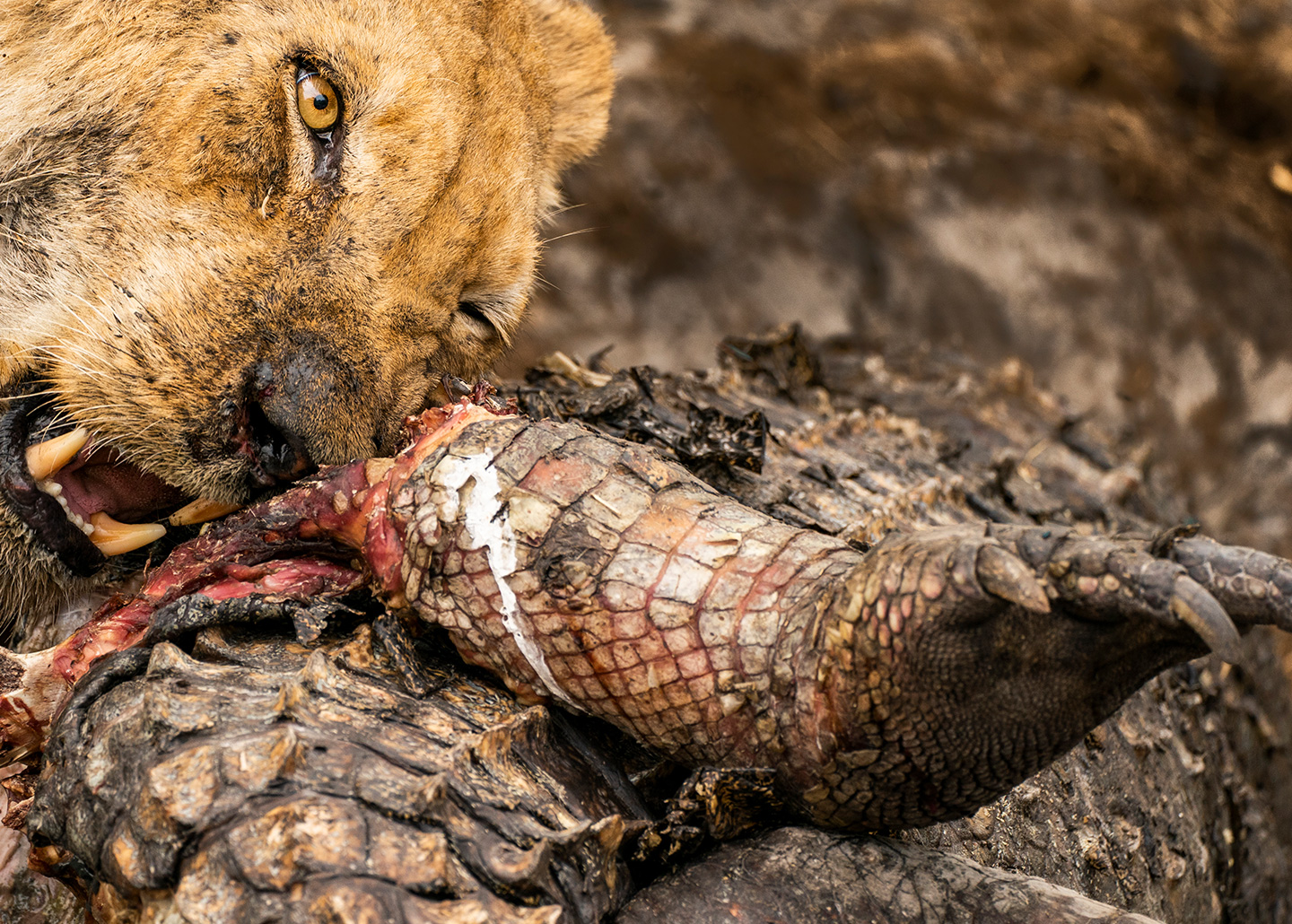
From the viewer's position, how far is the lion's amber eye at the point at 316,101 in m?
2.06

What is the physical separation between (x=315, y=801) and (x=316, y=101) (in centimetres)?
134

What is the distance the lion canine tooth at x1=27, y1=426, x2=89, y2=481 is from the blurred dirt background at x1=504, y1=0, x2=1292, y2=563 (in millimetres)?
3131

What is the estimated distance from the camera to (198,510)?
1858 mm

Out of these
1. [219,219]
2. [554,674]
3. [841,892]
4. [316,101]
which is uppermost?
[316,101]

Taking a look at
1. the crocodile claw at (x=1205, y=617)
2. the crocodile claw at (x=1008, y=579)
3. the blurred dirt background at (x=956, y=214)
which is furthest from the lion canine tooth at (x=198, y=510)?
the blurred dirt background at (x=956, y=214)

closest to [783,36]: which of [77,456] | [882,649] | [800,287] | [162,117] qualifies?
[800,287]

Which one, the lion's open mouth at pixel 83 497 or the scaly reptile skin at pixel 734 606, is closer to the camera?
the scaly reptile skin at pixel 734 606

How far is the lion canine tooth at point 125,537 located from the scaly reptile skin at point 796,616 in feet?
1.71

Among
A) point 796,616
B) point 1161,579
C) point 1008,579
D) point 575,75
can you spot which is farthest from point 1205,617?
point 575,75

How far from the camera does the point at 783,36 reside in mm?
5066

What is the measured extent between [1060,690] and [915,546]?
210 millimetres

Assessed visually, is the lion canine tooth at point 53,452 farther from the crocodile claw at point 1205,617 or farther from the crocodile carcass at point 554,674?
the crocodile claw at point 1205,617

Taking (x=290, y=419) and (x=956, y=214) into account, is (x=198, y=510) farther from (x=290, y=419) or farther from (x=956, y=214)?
(x=956, y=214)

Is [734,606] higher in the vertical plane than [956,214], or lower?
higher
